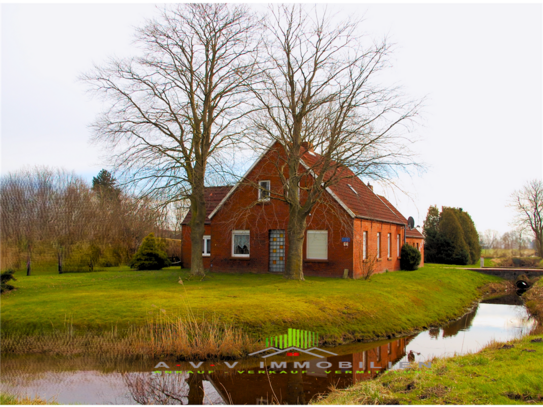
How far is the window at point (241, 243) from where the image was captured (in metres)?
25.6

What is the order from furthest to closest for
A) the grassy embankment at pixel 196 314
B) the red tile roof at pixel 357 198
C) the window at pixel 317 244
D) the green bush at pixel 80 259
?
the green bush at pixel 80 259
the red tile roof at pixel 357 198
the window at pixel 317 244
the grassy embankment at pixel 196 314

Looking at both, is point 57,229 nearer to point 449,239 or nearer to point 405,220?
point 405,220

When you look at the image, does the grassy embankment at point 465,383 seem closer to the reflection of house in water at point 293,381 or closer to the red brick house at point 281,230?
the reflection of house in water at point 293,381

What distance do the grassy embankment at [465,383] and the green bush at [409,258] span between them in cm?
2124

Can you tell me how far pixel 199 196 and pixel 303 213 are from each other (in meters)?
5.12

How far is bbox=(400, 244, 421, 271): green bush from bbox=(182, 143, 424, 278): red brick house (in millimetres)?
3014

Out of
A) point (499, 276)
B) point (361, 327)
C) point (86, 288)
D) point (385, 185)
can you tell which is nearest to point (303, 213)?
point (385, 185)

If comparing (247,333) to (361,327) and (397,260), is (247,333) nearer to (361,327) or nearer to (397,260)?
(361,327)

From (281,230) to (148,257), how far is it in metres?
11.7

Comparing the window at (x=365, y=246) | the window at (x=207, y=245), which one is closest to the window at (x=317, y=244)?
the window at (x=365, y=246)

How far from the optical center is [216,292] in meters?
17.0

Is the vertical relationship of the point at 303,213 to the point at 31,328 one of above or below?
above

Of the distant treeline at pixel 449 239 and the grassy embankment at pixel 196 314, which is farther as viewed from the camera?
the distant treeline at pixel 449 239

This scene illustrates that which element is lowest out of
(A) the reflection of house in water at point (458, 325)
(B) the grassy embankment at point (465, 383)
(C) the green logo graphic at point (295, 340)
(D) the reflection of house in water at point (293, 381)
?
(A) the reflection of house in water at point (458, 325)
